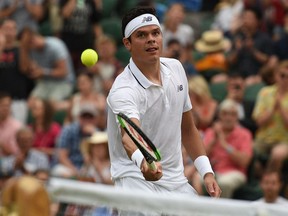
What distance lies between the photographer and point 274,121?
12219 mm

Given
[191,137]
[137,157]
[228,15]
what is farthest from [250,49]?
[137,157]

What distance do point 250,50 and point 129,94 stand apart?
716cm

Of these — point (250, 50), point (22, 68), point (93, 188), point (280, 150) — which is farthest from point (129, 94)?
point (22, 68)

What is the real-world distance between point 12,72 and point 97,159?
342 cm

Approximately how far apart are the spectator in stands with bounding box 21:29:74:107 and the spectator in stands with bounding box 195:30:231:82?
1990 millimetres

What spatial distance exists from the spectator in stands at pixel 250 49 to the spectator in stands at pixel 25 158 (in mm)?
3069

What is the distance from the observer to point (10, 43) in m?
15.3

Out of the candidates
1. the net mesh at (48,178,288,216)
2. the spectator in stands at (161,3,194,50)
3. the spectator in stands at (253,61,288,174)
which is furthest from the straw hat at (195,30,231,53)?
the net mesh at (48,178,288,216)

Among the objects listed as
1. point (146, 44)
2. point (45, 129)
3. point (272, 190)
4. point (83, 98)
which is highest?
point (146, 44)

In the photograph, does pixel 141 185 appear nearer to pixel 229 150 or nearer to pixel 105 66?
pixel 229 150

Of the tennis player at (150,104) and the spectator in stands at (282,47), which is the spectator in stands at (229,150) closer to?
the spectator in stands at (282,47)

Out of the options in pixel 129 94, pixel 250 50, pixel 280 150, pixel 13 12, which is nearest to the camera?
pixel 129 94

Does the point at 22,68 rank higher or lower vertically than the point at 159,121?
lower

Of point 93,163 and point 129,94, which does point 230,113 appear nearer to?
point 93,163
